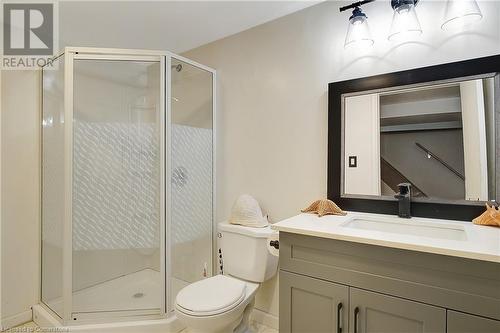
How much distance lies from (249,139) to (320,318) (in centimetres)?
132

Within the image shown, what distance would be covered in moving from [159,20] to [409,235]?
2131 mm

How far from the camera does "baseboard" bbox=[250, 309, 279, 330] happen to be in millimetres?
1928

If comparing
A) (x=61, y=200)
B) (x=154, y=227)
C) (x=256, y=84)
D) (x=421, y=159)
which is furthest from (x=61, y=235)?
(x=421, y=159)

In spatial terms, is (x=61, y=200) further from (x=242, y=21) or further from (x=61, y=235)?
(x=242, y=21)

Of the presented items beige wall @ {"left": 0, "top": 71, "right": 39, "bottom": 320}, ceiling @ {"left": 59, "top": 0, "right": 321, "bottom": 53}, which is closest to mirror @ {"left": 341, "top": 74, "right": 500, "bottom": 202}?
ceiling @ {"left": 59, "top": 0, "right": 321, "bottom": 53}

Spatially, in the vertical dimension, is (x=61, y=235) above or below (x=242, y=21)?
below

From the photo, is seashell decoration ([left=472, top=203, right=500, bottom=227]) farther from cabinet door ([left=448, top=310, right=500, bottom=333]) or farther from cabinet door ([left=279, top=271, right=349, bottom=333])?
cabinet door ([left=279, top=271, right=349, bottom=333])

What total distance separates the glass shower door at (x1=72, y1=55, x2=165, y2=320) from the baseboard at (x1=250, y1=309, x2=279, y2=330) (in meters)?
0.70

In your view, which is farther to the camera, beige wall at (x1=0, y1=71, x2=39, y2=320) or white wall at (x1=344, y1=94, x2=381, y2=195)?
beige wall at (x1=0, y1=71, x2=39, y2=320)

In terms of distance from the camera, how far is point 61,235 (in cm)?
189

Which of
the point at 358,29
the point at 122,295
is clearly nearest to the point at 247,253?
the point at 122,295

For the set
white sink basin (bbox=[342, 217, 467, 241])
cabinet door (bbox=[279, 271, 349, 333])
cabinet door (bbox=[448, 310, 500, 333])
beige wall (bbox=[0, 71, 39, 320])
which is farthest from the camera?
beige wall (bbox=[0, 71, 39, 320])

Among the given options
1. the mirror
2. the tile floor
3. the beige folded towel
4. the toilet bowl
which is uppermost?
the mirror

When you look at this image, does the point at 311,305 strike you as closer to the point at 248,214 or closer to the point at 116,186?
the point at 248,214
